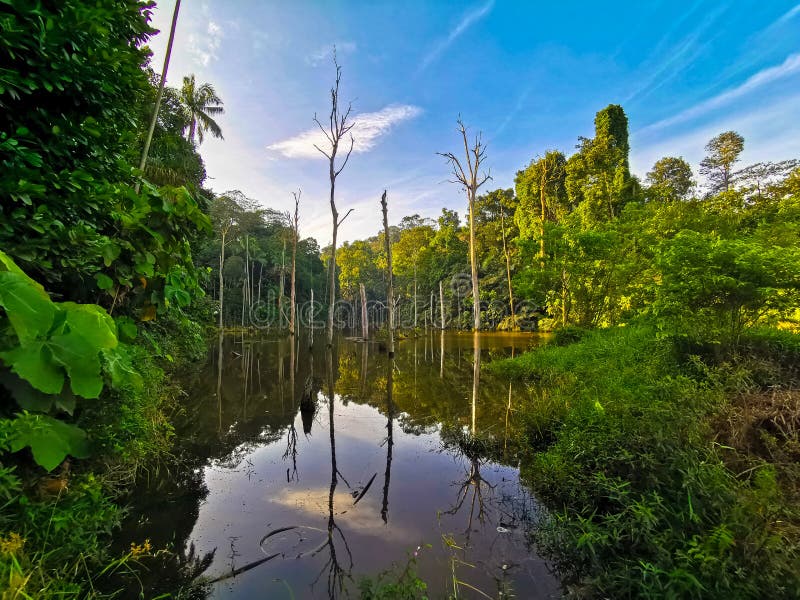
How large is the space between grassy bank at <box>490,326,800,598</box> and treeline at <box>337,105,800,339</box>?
115 cm

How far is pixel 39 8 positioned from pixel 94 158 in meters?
0.94

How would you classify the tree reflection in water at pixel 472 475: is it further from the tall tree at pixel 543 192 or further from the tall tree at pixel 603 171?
the tall tree at pixel 543 192

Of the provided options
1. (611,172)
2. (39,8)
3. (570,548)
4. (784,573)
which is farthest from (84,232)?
(611,172)

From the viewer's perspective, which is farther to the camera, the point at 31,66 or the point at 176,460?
the point at 176,460

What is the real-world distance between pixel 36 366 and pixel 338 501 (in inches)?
152

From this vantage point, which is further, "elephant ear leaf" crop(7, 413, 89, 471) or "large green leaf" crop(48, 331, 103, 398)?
"elephant ear leaf" crop(7, 413, 89, 471)

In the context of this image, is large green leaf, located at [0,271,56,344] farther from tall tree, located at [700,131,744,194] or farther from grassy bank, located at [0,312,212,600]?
tall tree, located at [700,131,744,194]

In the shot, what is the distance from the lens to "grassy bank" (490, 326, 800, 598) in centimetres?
234

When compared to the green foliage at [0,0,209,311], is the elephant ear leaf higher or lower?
lower

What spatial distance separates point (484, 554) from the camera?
130 inches

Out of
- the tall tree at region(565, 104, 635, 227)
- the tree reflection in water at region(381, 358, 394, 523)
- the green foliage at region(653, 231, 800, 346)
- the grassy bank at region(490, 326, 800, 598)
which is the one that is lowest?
the tree reflection in water at region(381, 358, 394, 523)

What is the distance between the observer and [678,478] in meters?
3.12

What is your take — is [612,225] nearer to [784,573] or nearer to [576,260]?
[576,260]

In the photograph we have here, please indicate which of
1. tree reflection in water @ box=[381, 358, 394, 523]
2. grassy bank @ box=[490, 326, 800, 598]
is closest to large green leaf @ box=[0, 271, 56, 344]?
grassy bank @ box=[490, 326, 800, 598]
